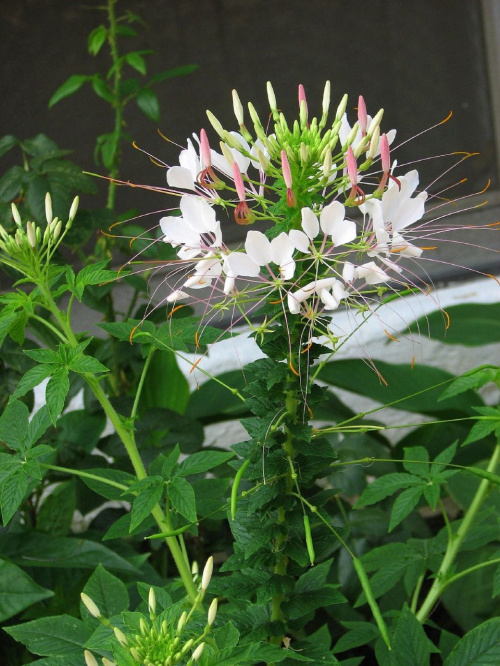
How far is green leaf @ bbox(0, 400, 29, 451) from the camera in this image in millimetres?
715

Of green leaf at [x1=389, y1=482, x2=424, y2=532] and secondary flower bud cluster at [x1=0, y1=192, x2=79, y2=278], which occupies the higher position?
secondary flower bud cluster at [x1=0, y1=192, x2=79, y2=278]

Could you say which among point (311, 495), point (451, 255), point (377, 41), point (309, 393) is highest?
point (377, 41)

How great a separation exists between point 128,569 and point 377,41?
1.44 metres

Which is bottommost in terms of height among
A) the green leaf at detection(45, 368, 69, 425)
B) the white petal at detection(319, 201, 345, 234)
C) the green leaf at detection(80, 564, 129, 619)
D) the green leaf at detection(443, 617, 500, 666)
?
the green leaf at detection(443, 617, 500, 666)

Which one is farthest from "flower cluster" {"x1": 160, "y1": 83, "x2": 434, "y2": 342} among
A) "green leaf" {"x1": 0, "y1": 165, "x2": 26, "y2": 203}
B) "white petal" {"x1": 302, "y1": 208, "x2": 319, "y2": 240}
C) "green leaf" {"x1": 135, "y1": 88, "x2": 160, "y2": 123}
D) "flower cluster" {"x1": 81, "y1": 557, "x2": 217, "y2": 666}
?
"green leaf" {"x1": 135, "y1": 88, "x2": 160, "y2": 123}

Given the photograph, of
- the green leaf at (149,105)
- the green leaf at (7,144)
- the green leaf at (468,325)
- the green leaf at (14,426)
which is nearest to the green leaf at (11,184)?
the green leaf at (7,144)

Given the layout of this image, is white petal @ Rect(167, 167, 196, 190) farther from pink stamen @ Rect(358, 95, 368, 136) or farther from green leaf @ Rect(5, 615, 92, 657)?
green leaf @ Rect(5, 615, 92, 657)

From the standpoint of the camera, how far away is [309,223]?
53cm

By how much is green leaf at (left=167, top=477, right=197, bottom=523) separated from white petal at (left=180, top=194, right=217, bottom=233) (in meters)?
0.22

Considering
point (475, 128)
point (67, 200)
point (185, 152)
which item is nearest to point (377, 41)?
point (475, 128)

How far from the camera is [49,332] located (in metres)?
1.23

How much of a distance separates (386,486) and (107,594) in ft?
0.97

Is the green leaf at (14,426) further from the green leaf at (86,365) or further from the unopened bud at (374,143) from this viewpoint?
the unopened bud at (374,143)

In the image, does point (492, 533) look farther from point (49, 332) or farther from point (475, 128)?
point (475, 128)
